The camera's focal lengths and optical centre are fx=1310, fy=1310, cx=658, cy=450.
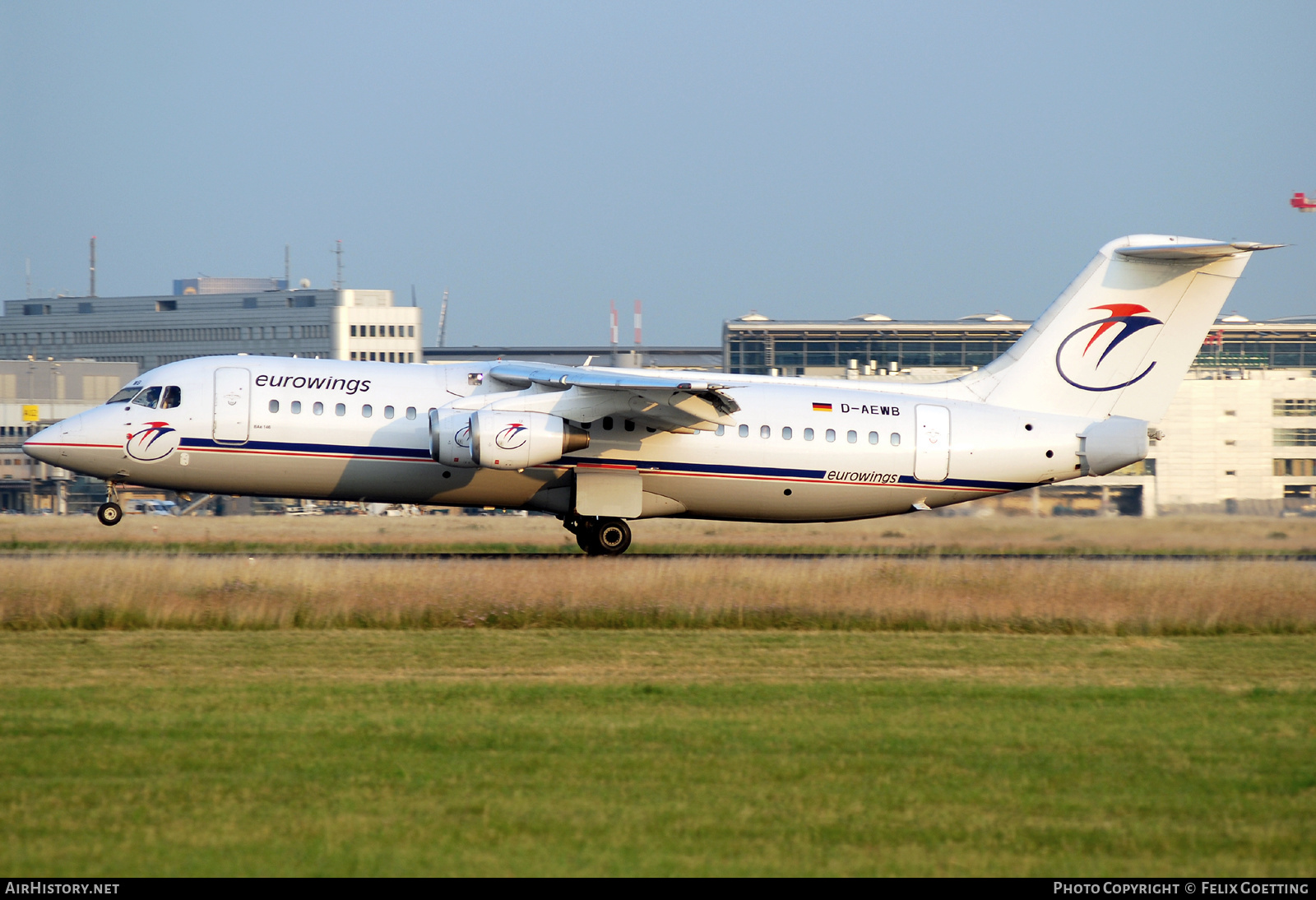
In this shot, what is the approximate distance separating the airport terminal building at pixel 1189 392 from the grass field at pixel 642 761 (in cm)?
1501

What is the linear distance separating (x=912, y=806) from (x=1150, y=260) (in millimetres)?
19885

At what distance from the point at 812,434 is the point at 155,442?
39.0ft

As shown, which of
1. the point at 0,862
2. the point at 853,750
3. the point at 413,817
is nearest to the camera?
the point at 0,862

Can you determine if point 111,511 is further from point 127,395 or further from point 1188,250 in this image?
point 1188,250

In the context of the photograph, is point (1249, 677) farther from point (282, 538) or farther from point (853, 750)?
point (282, 538)

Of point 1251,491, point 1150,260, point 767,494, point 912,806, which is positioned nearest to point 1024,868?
point 912,806

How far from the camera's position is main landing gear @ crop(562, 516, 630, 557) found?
80.1 feet

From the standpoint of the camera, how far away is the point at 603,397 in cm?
2322

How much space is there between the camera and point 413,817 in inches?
300

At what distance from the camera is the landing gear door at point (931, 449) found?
81.7 feet

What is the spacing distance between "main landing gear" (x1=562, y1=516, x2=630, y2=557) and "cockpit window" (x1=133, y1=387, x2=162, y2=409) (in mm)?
7729

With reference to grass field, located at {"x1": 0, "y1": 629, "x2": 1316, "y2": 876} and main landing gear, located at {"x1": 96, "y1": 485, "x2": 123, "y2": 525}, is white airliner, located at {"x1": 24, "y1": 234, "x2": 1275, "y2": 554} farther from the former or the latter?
grass field, located at {"x1": 0, "y1": 629, "x2": 1316, "y2": 876}

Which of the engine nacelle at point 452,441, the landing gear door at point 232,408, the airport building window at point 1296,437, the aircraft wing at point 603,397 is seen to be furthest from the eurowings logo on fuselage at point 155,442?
the airport building window at point 1296,437

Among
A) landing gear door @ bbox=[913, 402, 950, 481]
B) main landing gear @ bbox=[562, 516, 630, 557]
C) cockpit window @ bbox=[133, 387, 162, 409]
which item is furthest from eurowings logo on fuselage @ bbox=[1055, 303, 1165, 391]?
cockpit window @ bbox=[133, 387, 162, 409]
